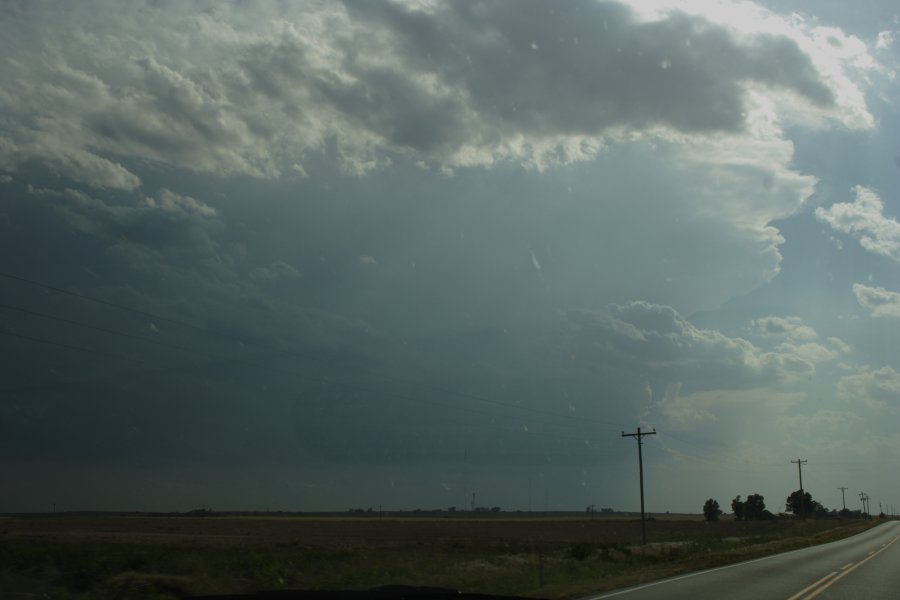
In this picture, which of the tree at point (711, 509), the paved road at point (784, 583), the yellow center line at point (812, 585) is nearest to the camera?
the yellow center line at point (812, 585)

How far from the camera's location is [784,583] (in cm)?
2194

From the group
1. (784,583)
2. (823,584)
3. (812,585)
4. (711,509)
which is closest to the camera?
(812,585)

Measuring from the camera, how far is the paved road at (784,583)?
18.7 metres

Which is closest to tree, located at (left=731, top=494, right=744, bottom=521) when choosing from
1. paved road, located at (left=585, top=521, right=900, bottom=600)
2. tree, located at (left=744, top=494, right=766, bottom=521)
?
tree, located at (left=744, top=494, right=766, bottom=521)

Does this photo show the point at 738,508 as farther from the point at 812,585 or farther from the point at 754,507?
the point at 812,585

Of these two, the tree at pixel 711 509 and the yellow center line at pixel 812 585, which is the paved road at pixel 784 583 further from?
the tree at pixel 711 509

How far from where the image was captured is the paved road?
18672mm

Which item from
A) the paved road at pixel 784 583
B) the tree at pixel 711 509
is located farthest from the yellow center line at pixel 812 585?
the tree at pixel 711 509

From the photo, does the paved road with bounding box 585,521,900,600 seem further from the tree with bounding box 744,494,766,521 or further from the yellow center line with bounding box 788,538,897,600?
the tree with bounding box 744,494,766,521

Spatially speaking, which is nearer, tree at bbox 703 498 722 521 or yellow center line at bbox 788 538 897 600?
yellow center line at bbox 788 538 897 600

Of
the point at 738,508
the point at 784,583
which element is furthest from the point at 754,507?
the point at 784,583

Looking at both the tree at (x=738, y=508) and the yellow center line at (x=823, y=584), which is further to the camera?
the tree at (x=738, y=508)

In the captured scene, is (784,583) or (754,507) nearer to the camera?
(784,583)

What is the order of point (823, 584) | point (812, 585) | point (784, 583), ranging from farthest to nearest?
point (784, 583), point (823, 584), point (812, 585)
